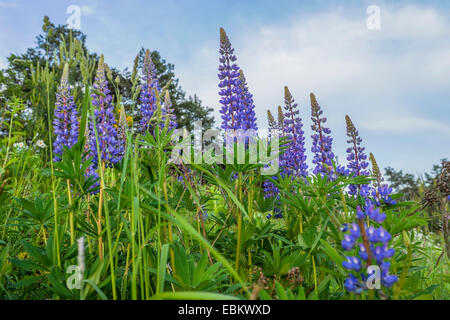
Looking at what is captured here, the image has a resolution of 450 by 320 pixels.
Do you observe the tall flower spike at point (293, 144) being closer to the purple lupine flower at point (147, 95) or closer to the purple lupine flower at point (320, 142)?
the purple lupine flower at point (320, 142)

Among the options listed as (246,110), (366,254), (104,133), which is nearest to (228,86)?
(246,110)

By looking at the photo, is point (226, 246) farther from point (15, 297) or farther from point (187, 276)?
point (15, 297)

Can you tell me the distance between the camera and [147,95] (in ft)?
11.6

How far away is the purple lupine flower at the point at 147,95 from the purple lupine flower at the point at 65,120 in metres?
0.62

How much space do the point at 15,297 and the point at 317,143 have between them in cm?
310

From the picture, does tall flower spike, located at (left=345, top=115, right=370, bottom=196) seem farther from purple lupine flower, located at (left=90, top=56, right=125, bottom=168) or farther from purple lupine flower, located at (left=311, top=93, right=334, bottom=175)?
purple lupine flower, located at (left=90, top=56, right=125, bottom=168)

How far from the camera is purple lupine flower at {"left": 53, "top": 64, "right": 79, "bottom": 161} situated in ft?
9.92

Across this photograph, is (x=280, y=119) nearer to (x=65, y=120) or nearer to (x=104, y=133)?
(x=104, y=133)

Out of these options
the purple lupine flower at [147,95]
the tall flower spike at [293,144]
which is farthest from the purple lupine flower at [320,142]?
the purple lupine flower at [147,95]

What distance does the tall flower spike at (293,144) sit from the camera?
3482 millimetres

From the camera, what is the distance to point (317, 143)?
3.67 metres

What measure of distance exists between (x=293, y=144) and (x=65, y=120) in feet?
7.90
